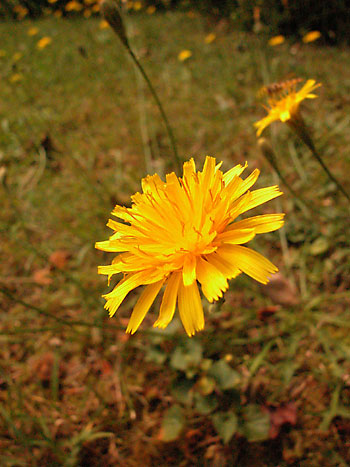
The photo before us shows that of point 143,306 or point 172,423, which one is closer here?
point 143,306

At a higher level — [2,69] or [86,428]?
[2,69]

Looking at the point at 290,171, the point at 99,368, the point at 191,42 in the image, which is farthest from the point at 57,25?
the point at 99,368

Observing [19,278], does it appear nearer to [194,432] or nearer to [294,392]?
[194,432]

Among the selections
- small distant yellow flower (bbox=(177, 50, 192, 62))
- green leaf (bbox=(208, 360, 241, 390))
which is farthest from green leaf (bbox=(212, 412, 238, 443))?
small distant yellow flower (bbox=(177, 50, 192, 62))

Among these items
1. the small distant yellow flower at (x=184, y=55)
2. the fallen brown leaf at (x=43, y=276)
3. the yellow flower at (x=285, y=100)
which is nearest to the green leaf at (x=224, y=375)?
the yellow flower at (x=285, y=100)

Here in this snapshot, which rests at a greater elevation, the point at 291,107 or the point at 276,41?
the point at 276,41

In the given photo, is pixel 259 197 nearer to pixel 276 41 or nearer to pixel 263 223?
pixel 263 223

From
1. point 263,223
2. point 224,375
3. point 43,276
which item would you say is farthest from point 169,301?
point 43,276

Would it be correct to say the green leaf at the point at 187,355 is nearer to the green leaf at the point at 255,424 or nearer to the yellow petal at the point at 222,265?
the green leaf at the point at 255,424
